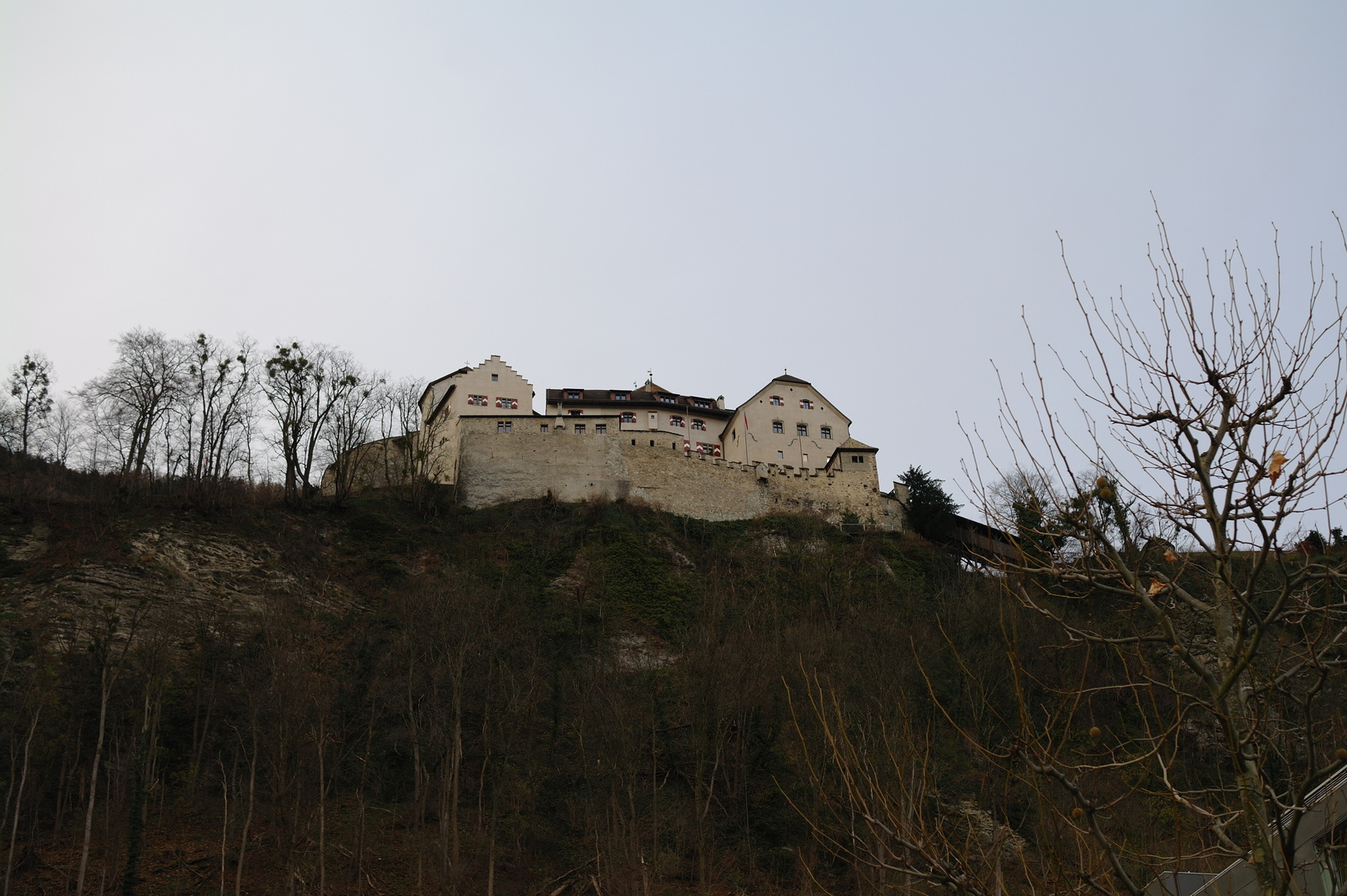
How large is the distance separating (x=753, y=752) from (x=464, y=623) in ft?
29.0

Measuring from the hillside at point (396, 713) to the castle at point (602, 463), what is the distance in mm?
10982

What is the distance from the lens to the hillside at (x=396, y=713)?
22.8 meters

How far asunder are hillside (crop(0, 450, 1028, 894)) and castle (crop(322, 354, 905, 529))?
432 inches

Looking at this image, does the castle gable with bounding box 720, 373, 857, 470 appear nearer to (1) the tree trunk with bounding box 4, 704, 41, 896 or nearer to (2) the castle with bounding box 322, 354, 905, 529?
(2) the castle with bounding box 322, 354, 905, 529

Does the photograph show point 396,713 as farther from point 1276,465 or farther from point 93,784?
point 1276,465

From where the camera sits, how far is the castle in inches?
1916

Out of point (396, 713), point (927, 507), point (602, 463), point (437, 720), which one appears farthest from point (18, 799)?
point (927, 507)

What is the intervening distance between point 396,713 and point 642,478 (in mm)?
23441

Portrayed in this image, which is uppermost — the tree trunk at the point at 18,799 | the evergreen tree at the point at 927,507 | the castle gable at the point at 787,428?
the castle gable at the point at 787,428

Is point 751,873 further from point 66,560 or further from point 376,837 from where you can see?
point 66,560

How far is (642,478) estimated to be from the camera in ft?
162

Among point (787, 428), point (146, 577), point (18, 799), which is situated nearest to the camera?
point (18, 799)

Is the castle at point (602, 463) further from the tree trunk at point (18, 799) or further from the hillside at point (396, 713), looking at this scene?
the tree trunk at point (18, 799)

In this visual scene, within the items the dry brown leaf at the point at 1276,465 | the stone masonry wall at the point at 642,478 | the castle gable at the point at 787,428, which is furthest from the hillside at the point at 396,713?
the castle gable at the point at 787,428
